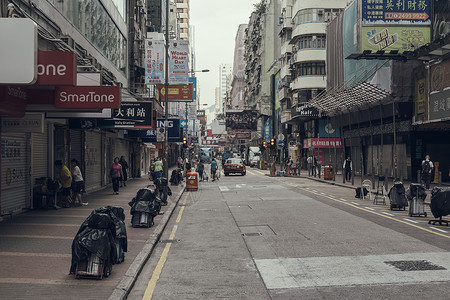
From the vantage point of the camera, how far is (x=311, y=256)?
934 centimetres

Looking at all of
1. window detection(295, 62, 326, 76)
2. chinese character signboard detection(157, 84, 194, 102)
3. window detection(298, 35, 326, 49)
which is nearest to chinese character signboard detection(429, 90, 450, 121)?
chinese character signboard detection(157, 84, 194, 102)

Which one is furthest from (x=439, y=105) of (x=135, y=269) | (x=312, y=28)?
(x=312, y=28)

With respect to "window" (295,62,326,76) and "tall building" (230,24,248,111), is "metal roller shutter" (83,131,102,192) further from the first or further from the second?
"tall building" (230,24,248,111)

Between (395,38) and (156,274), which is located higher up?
(395,38)

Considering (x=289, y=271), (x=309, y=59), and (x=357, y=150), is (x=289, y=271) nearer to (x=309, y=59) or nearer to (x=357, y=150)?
(x=357, y=150)

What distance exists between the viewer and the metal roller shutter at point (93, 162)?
2414 centimetres

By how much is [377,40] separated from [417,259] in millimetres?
25356

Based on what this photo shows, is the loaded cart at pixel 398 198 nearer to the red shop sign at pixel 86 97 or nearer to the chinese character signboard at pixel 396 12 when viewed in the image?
the red shop sign at pixel 86 97

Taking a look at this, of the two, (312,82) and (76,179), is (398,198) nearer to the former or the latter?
(76,179)

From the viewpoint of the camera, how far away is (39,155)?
17.1 m

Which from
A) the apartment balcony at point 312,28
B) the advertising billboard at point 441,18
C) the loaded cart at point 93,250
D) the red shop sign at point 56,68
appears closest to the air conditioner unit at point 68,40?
the red shop sign at point 56,68

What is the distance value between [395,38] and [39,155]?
23.6 metres

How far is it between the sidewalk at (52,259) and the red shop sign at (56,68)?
3.50 meters

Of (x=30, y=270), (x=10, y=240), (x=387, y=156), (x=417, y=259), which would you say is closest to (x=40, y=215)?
(x=10, y=240)
